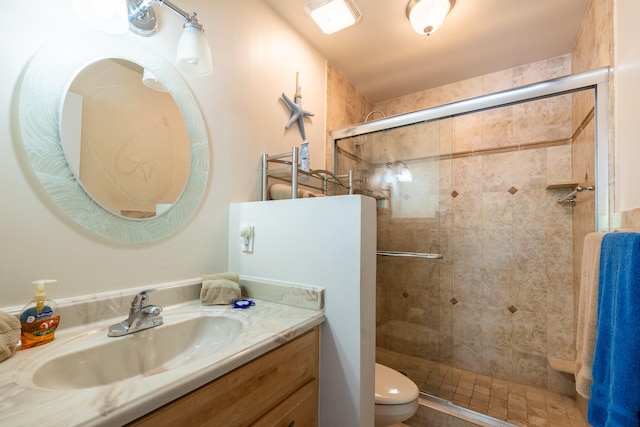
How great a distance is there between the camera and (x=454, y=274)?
2.23 metres

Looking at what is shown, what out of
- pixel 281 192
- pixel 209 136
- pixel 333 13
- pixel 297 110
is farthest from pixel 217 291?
pixel 333 13

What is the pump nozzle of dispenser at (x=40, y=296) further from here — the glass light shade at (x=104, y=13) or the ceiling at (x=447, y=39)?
the ceiling at (x=447, y=39)

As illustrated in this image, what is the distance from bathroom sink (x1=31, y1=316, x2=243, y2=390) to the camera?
0.65 meters

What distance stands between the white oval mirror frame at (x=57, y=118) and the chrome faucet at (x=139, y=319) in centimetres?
23

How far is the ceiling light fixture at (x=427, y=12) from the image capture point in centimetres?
143

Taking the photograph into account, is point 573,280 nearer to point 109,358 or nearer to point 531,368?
point 531,368

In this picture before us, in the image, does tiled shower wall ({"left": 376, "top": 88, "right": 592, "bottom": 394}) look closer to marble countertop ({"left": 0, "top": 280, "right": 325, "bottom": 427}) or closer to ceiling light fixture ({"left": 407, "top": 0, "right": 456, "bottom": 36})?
ceiling light fixture ({"left": 407, "top": 0, "right": 456, "bottom": 36})

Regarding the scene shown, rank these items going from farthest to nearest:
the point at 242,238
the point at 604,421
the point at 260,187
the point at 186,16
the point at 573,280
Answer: the point at 573,280
the point at 260,187
the point at 242,238
the point at 186,16
the point at 604,421

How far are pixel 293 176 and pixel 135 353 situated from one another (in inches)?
35.0

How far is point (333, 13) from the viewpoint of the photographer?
5.02 feet

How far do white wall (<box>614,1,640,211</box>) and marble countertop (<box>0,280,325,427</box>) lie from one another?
1361 millimetres

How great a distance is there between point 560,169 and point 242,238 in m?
2.29

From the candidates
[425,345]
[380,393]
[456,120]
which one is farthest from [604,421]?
[456,120]

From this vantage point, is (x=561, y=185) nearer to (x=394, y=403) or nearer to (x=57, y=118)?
(x=394, y=403)
